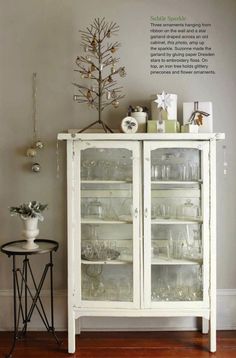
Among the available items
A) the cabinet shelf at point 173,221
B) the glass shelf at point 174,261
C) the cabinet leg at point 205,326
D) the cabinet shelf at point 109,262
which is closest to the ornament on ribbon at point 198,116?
the cabinet shelf at point 173,221

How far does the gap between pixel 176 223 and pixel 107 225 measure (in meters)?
0.50

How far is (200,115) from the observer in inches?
121

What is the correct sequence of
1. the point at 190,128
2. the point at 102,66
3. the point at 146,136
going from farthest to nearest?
the point at 102,66 < the point at 190,128 < the point at 146,136

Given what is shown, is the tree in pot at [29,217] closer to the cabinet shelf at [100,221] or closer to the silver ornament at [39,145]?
the cabinet shelf at [100,221]

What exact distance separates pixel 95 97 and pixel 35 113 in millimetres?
494

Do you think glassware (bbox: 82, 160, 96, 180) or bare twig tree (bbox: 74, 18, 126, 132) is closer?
glassware (bbox: 82, 160, 96, 180)

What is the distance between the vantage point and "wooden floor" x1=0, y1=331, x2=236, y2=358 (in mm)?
2869

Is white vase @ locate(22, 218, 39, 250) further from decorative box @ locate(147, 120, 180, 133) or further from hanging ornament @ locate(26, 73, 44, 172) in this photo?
decorative box @ locate(147, 120, 180, 133)

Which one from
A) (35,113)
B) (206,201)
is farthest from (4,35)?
(206,201)

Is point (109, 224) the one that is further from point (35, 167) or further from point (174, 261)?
point (35, 167)

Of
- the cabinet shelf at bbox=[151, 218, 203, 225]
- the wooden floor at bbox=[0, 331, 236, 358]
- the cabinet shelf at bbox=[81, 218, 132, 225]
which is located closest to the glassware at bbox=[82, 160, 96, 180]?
the cabinet shelf at bbox=[81, 218, 132, 225]

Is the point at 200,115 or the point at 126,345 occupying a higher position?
the point at 200,115

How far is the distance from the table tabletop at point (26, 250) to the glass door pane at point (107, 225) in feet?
0.82

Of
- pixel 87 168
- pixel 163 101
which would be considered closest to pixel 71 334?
pixel 87 168
